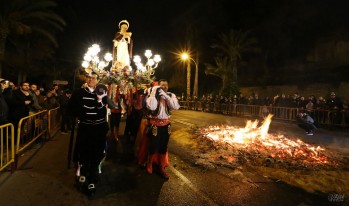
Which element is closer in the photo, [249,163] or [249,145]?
[249,163]

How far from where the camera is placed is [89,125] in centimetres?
516

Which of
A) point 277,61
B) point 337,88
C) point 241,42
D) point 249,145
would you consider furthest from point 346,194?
point 277,61

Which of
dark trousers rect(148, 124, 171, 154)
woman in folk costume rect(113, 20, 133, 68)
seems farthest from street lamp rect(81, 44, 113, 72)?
dark trousers rect(148, 124, 171, 154)

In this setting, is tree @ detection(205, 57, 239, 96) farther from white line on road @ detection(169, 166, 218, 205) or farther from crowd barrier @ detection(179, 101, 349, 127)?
white line on road @ detection(169, 166, 218, 205)

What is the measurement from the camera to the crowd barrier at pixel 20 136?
624cm

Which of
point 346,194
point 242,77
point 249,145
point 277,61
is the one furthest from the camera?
point 242,77

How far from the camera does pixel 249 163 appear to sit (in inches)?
283

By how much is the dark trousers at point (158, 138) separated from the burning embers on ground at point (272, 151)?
93.6 inches

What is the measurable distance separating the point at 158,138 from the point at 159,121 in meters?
0.38

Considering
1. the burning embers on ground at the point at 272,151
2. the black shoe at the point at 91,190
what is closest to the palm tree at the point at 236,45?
the burning embers on ground at the point at 272,151

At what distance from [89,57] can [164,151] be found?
19.3 feet

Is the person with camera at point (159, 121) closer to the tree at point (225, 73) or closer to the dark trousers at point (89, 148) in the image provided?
the dark trousers at point (89, 148)

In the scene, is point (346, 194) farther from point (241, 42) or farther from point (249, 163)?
point (241, 42)

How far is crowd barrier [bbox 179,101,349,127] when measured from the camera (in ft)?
48.2
